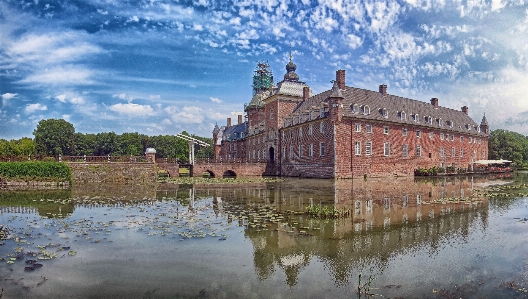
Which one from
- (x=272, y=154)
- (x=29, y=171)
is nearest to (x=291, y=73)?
(x=272, y=154)

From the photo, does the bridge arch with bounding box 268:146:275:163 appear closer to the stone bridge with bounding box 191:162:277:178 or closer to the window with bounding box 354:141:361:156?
the stone bridge with bounding box 191:162:277:178

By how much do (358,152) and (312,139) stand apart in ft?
17.9

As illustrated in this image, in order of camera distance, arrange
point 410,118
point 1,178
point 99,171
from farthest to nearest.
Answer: point 410,118 < point 99,171 < point 1,178

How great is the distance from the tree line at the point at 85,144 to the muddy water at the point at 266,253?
54803mm

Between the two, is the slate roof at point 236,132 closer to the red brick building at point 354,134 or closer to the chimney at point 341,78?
the red brick building at point 354,134

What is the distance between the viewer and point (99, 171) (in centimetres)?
3353

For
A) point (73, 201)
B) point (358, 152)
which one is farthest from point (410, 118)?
point (73, 201)

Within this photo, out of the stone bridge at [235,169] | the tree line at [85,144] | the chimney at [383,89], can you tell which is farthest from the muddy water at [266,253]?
the tree line at [85,144]

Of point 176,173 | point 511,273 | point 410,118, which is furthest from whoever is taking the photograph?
point 410,118

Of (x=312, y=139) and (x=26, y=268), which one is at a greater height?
(x=312, y=139)

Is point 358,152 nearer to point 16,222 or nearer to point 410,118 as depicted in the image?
point 410,118

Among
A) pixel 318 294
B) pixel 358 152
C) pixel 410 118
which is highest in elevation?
pixel 410 118

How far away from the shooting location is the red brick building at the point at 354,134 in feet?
121

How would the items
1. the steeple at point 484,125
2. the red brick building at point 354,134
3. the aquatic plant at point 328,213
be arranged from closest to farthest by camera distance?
1. the aquatic plant at point 328,213
2. the red brick building at point 354,134
3. the steeple at point 484,125
